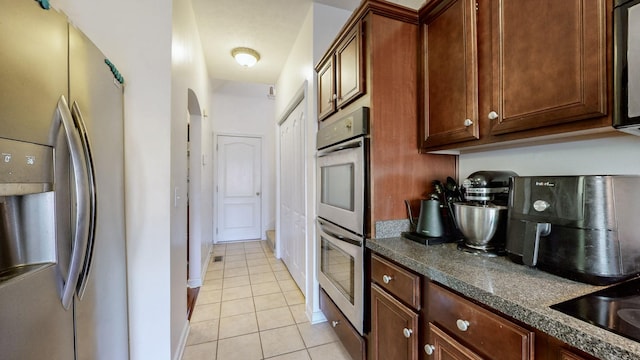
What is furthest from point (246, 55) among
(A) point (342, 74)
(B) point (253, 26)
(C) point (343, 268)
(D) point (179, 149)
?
(C) point (343, 268)

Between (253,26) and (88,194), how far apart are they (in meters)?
2.22

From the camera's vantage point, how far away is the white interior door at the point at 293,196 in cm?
273

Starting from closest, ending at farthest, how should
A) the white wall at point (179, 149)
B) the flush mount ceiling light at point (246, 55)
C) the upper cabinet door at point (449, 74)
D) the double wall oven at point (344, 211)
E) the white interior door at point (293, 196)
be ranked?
the upper cabinet door at point (449, 74) → the double wall oven at point (344, 211) → the white wall at point (179, 149) → the white interior door at point (293, 196) → the flush mount ceiling light at point (246, 55)

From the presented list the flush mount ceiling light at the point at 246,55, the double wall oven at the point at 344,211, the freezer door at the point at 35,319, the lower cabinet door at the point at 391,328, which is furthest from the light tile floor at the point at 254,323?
the flush mount ceiling light at the point at 246,55

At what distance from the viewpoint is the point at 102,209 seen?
1.20 m

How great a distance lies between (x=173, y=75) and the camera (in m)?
1.61

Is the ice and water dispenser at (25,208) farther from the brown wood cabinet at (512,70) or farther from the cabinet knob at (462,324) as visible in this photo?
the brown wood cabinet at (512,70)

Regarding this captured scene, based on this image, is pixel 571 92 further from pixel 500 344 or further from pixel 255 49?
pixel 255 49

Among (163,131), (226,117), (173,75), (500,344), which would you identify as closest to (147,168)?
(163,131)

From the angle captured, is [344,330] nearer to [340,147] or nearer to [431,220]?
[431,220]

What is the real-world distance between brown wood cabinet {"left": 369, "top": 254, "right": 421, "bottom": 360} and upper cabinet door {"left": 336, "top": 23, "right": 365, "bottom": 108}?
3.27 feet

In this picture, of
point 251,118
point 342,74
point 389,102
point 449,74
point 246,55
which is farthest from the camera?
point 251,118

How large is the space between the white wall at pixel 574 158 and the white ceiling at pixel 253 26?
1351 mm

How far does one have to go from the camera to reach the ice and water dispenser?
71cm
